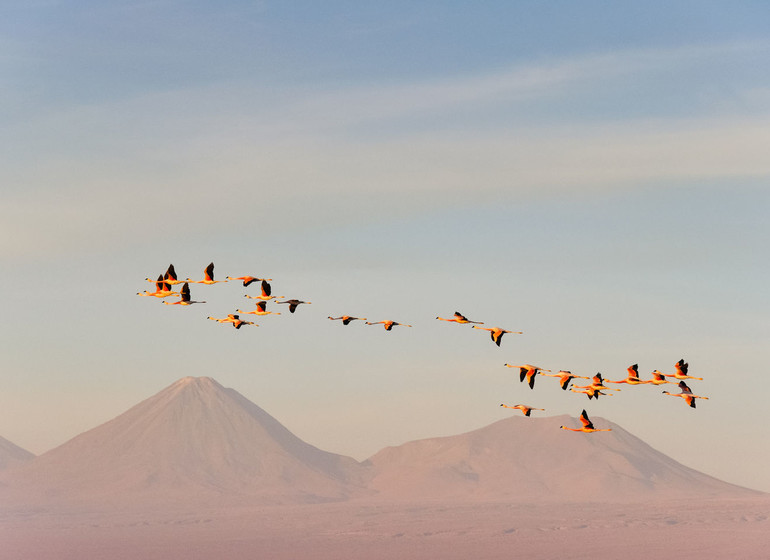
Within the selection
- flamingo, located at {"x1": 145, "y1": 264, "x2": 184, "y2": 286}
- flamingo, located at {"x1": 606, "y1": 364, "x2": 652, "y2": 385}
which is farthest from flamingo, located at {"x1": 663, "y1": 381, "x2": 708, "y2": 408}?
flamingo, located at {"x1": 145, "y1": 264, "x2": 184, "y2": 286}

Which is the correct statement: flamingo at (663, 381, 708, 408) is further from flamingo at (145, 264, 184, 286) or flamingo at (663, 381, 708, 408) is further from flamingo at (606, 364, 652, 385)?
flamingo at (145, 264, 184, 286)

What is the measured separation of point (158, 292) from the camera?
116 metres

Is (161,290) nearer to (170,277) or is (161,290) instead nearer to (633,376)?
(170,277)

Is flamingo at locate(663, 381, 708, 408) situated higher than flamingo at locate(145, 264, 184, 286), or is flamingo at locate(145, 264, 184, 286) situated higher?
flamingo at locate(145, 264, 184, 286)

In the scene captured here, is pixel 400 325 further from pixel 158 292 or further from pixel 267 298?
pixel 158 292

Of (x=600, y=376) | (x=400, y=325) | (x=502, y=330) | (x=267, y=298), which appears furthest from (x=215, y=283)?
(x=600, y=376)

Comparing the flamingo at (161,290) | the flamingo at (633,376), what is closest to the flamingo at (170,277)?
the flamingo at (161,290)

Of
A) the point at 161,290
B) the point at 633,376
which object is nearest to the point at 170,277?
the point at 161,290

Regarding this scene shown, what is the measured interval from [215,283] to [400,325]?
591 inches

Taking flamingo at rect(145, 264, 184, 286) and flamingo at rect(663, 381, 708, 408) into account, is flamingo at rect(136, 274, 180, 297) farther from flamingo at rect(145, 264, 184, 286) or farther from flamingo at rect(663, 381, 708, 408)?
flamingo at rect(663, 381, 708, 408)

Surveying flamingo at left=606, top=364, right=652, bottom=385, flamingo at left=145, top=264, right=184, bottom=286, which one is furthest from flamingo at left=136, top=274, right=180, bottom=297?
flamingo at left=606, top=364, right=652, bottom=385

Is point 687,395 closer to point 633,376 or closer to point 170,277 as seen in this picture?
point 633,376

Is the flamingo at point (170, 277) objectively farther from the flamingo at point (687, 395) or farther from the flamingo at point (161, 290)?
the flamingo at point (687, 395)

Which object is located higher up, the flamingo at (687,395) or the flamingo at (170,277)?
the flamingo at (170,277)
